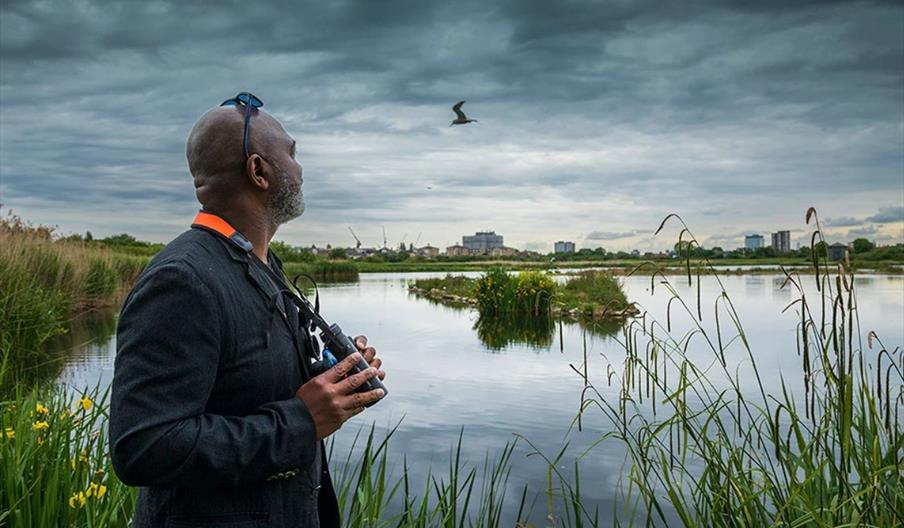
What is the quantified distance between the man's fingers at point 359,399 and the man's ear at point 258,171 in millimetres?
552

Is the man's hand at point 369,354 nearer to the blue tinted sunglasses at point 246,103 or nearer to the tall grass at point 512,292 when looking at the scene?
the blue tinted sunglasses at point 246,103

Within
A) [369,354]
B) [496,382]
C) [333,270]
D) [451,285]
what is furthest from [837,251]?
[333,270]

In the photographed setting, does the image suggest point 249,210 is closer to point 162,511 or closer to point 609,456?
point 162,511

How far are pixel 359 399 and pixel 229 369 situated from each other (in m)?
0.30

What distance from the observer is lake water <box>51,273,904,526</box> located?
21.9ft

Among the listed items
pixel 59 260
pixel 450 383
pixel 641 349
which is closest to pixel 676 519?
pixel 450 383

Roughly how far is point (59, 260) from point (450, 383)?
8.28 m

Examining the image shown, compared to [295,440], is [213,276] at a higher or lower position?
higher

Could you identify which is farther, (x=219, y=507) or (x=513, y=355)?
(x=513, y=355)

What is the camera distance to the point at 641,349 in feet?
39.4

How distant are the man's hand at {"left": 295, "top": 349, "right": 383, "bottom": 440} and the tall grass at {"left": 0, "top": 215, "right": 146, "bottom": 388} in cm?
339

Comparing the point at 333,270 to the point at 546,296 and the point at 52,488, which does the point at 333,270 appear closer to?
the point at 546,296

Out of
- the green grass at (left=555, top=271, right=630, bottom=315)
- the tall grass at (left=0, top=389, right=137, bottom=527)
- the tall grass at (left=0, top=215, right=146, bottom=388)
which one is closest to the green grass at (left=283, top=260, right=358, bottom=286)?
the tall grass at (left=0, top=215, right=146, bottom=388)

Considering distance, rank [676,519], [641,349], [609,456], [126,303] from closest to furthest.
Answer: [126,303], [676,519], [609,456], [641,349]
